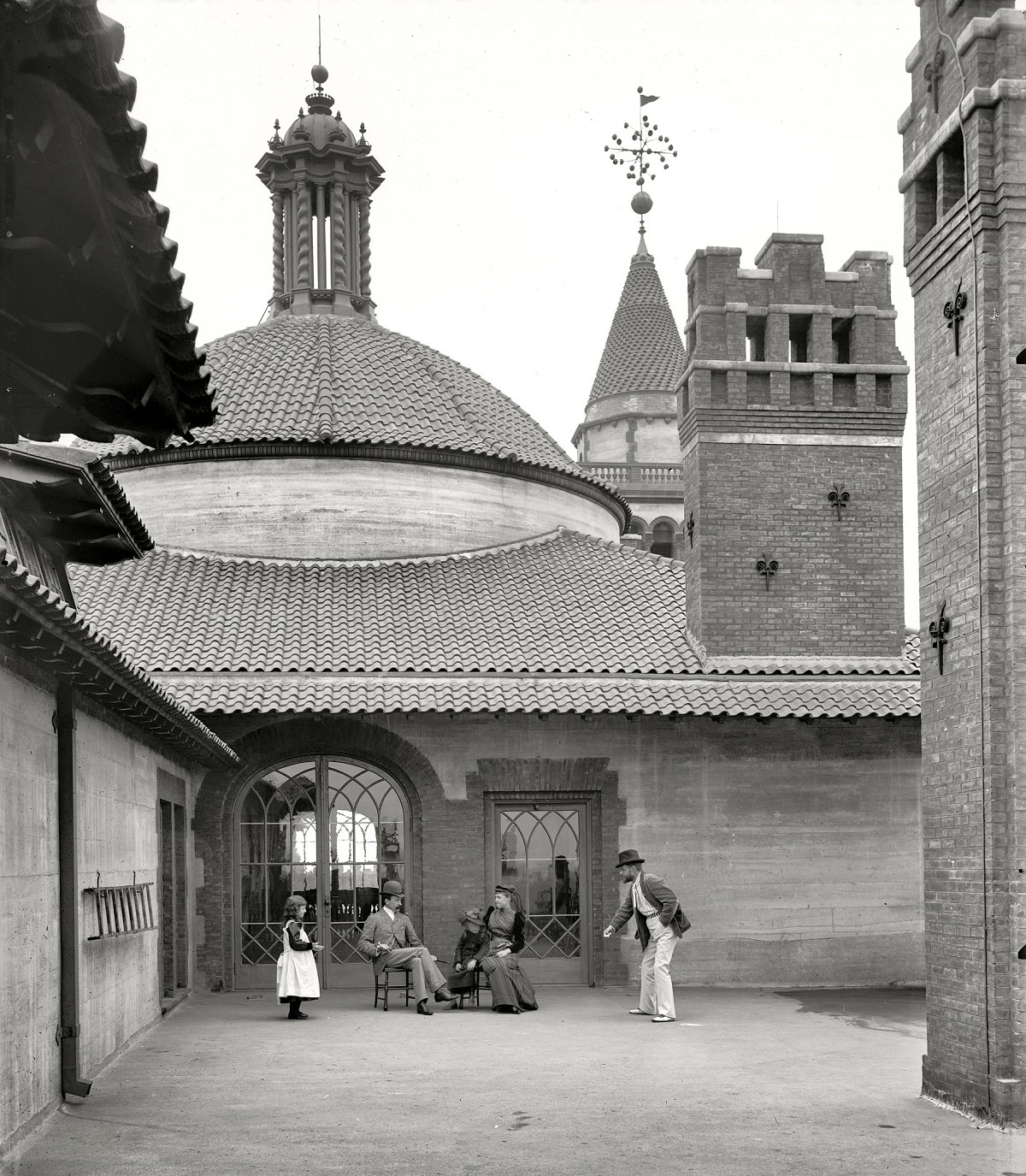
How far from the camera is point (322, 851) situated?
19.5 m

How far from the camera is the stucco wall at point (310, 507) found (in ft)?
76.1

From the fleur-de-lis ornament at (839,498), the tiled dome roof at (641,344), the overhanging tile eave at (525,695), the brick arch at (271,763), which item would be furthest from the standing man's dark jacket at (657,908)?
the tiled dome roof at (641,344)

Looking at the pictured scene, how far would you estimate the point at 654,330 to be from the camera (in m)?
45.3

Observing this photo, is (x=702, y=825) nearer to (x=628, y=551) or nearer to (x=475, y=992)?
(x=475, y=992)

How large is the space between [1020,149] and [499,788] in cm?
1119

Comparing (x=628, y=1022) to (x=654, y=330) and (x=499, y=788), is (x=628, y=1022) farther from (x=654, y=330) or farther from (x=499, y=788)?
(x=654, y=330)

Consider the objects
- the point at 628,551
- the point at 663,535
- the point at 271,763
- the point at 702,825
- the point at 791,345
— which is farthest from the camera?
the point at 663,535

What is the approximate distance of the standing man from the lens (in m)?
15.3

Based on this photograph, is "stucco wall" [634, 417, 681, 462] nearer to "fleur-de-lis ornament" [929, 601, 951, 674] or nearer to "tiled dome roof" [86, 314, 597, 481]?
"tiled dome roof" [86, 314, 597, 481]

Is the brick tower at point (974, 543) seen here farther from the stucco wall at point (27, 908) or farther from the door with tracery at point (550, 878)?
the door with tracery at point (550, 878)

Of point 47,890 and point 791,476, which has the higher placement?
point 791,476

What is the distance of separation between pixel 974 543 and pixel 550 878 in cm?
1057

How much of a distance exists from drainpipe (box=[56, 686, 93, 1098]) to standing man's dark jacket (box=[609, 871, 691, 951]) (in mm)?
5890

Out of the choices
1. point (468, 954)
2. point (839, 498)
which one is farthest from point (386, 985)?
point (839, 498)
